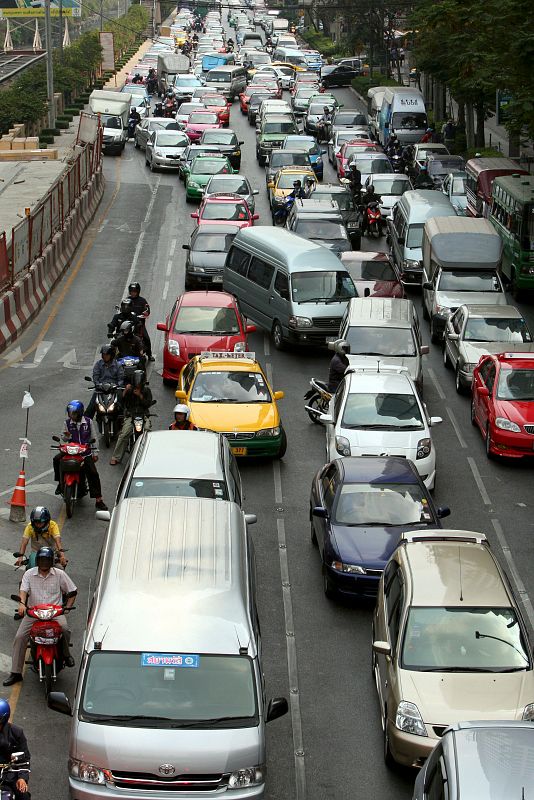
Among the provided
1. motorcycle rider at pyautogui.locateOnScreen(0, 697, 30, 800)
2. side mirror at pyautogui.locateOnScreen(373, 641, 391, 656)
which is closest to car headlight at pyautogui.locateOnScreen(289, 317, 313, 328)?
side mirror at pyautogui.locateOnScreen(373, 641, 391, 656)

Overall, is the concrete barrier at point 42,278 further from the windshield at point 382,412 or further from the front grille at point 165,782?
the front grille at point 165,782

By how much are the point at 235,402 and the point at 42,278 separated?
12.5m

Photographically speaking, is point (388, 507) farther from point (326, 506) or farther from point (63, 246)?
point (63, 246)

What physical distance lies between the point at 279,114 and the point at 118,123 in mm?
6652

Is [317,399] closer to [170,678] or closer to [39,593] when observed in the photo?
[39,593]

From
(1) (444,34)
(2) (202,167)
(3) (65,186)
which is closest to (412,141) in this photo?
(1) (444,34)

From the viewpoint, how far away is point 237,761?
10.4m

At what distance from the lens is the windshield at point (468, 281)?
97.1 ft

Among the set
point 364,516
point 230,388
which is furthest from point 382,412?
point 364,516

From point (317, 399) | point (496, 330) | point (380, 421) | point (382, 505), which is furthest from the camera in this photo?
point (496, 330)

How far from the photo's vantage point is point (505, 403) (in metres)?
21.5

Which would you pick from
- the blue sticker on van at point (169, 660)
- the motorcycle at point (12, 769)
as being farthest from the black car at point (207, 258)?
the motorcycle at point (12, 769)

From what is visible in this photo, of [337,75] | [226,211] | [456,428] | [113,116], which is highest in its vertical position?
[337,75]

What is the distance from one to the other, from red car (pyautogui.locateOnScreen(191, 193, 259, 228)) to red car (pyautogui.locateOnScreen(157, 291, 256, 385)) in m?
9.77
